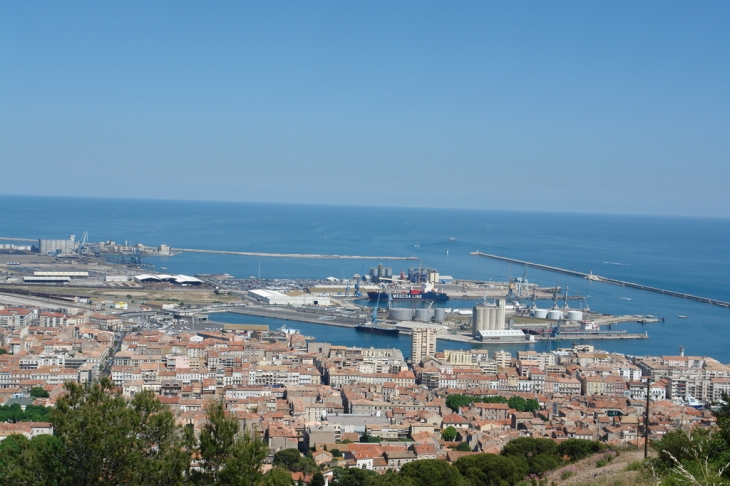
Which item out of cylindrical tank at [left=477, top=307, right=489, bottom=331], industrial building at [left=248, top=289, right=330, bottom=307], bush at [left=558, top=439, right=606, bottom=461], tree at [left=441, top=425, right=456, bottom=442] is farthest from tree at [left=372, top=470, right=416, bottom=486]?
industrial building at [left=248, top=289, right=330, bottom=307]

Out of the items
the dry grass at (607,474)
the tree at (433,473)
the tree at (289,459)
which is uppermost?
the dry grass at (607,474)

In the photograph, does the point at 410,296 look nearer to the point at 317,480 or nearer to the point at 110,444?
the point at 317,480

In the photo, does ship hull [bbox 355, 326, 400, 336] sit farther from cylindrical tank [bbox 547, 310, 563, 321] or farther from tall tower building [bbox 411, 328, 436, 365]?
cylindrical tank [bbox 547, 310, 563, 321]

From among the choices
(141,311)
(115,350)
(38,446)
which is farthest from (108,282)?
(38,446)

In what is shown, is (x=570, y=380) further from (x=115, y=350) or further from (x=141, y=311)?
(x=141, y=311)

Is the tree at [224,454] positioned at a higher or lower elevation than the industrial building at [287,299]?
higher

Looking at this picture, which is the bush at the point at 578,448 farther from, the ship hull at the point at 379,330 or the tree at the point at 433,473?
the ship hull at the point at 379,330

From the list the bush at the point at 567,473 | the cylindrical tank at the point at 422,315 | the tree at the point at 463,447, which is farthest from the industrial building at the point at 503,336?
the bush at the point at 567,473
